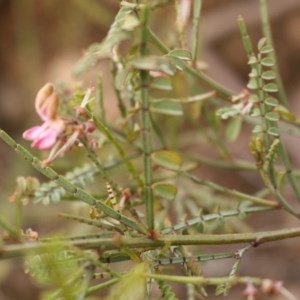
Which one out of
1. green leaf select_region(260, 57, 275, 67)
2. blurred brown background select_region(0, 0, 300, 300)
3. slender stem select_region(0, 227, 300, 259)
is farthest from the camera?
blurred brown background select_region(0, 0, 300, 300)

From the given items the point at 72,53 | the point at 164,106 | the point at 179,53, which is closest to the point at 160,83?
the point at 164,106

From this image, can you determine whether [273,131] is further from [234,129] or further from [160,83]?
[234,129]

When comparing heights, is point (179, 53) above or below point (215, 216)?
above

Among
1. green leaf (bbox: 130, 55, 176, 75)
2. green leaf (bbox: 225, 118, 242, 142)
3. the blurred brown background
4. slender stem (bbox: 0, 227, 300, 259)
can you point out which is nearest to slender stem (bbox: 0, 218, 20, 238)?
slender stem (bbox: 0, 227, 300, 259)

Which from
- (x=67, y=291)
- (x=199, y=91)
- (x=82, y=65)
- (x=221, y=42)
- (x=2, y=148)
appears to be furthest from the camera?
(x=2, y=148)

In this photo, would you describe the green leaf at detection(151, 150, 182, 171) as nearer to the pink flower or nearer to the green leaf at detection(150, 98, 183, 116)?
the green leaf at detection(150, 98, 183, 116)

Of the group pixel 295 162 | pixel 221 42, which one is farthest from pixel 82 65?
pixel 221 42

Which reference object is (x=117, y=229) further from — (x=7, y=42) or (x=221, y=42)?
(x=7, y=42)
